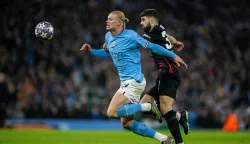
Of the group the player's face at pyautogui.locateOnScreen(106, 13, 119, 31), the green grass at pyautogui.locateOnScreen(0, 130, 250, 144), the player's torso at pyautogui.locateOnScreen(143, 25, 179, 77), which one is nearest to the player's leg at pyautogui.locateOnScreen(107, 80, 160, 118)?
the player's torso at pyautogui.locateOnScreen(143, 25, 179, 77)

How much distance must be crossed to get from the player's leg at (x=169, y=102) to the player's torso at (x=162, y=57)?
13cm

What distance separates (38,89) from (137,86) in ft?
36.7

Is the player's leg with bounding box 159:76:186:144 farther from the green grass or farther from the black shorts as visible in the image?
the green grass

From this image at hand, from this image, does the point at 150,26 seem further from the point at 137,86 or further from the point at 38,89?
the point at 38,89

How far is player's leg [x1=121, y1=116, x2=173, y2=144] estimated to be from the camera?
824 cm

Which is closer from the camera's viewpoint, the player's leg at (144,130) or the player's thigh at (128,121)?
the player's leg at (144,130)

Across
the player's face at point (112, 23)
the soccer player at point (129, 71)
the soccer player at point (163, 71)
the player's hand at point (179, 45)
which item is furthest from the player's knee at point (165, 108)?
the player's face at point (112, 23)

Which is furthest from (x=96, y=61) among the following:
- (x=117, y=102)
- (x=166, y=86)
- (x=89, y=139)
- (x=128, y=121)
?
(x=117, y=102)

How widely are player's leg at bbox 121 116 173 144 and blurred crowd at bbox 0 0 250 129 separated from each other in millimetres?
9040

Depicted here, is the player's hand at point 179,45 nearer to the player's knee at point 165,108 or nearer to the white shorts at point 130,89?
the player's knee at point 165,108

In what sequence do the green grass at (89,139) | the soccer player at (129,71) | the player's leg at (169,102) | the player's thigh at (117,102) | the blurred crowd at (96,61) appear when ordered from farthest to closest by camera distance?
the blurred crowd at (96,61) → the green grass at (89,139) → the player's leg at (169,102) → the soccer player at (129,71) → the player's thigh at (117,102)

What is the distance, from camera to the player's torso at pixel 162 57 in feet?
29.6

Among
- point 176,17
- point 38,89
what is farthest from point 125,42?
point 176,17

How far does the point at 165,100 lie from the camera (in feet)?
29.0
